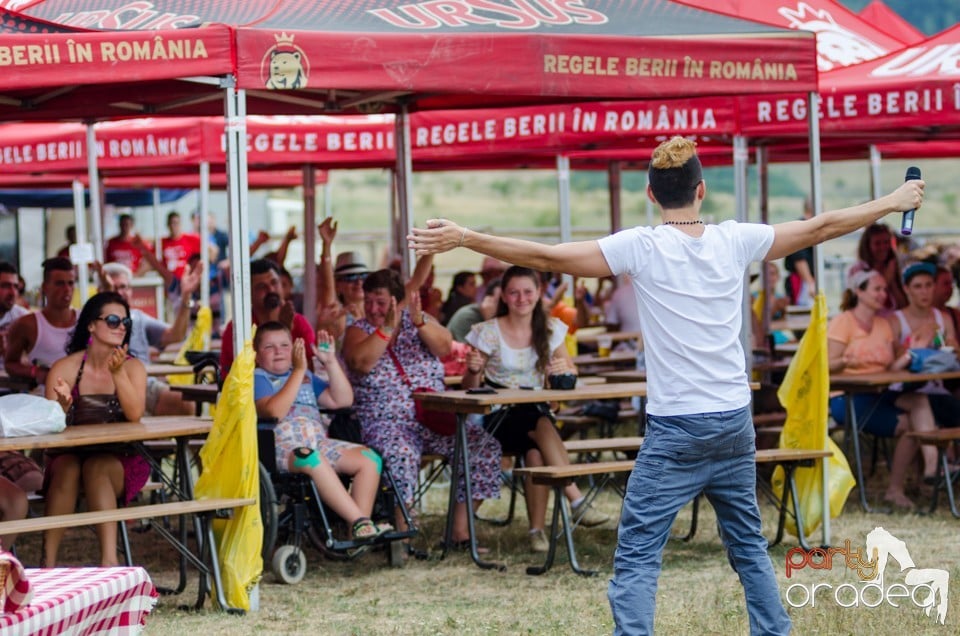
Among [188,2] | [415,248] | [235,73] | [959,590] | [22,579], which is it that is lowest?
[959,590]

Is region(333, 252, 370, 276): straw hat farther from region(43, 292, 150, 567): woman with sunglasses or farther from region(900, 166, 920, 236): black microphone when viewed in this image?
region(900, 166, 920, 236): black microphone

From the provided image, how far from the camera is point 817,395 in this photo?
24.6 feet

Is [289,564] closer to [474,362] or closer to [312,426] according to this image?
[312,426]

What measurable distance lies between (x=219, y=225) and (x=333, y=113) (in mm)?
18776

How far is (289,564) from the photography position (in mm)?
6938

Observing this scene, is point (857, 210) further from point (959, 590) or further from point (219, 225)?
point (219, 225)

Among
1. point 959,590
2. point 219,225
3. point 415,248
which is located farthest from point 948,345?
point 219,225

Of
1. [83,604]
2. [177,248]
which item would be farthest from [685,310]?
[177,248]

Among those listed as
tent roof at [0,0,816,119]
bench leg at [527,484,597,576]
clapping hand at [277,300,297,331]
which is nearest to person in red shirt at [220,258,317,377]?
clapping hand at [277,300,297,331]

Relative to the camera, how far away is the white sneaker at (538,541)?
24.7 feet

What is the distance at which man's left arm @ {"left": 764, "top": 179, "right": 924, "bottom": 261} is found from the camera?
457 centimetres

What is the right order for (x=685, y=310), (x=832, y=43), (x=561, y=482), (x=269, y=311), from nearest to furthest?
1. (x=685, y=310)
2. (x=561, y=482)
3. (x=269, y=311)
4. (x=832, y=43)

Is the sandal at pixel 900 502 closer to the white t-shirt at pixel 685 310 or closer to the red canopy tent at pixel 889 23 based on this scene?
the red canopy tent at pixel 889 23
